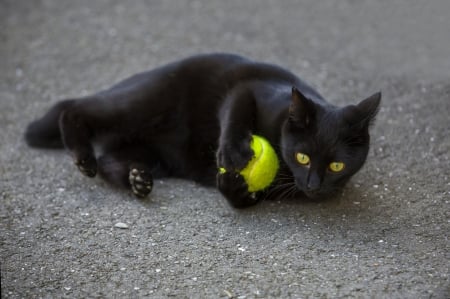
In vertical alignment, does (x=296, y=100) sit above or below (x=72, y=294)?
above

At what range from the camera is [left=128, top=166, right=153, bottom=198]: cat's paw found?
290 cm

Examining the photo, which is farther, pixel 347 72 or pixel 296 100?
pixel 347 72

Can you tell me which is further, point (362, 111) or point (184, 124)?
point (184, 124)

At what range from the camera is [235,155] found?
2719 mm

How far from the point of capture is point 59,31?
4824mm

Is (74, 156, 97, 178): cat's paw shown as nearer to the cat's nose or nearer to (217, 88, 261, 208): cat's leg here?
(217, 88, 261, 208): cat's leg

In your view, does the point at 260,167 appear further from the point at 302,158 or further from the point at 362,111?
the point at 362,111

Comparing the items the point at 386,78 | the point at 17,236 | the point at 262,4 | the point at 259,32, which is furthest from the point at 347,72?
the point at 17,236

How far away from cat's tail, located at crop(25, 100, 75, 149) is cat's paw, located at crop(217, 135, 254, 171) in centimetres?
96

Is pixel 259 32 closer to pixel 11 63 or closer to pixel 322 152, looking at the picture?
pixel 11 63

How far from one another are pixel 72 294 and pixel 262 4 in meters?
3.66

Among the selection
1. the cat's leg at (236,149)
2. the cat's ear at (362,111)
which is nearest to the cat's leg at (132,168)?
the cat's leg at (236,149)

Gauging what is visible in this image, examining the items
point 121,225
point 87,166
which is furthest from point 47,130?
point 121,225

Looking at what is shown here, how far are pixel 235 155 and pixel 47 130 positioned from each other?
1.17 m
